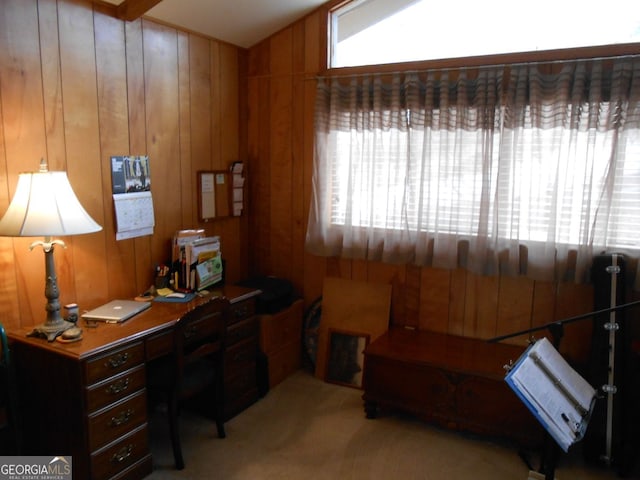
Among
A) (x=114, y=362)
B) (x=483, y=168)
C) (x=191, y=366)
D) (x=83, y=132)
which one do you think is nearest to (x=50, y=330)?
(x=114, y=362)

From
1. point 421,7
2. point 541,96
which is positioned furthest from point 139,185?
point 541,96

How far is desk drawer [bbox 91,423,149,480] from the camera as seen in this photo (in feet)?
7.15

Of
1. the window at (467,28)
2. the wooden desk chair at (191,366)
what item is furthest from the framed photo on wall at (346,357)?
the window at (467,28)

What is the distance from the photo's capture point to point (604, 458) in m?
2.48

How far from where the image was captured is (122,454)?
7.54 feet

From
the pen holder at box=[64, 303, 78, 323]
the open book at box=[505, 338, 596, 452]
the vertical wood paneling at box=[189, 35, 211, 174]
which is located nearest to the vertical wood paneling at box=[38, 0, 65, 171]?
the pen holder at box=[64, 303, 78, 323]

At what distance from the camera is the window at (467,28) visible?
8.67 ft

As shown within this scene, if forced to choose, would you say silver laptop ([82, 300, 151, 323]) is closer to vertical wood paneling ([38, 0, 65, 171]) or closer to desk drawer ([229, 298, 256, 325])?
desk drawer ([229, 298, 256, 325])

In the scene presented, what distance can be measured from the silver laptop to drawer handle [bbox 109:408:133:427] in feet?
1.42

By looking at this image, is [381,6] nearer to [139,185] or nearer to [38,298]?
[139,185]

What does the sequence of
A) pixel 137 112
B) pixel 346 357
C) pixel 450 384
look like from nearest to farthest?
pixel 450 384
pixel 137 112
pixel 346 357

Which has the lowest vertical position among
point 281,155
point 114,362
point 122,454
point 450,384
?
point 122,454

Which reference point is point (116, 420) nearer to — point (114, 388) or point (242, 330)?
point (114, 388)

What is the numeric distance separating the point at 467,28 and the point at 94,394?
2.81 meters
